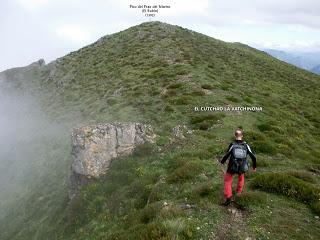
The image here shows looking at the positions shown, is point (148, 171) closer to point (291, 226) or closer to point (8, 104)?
point (291, 226)

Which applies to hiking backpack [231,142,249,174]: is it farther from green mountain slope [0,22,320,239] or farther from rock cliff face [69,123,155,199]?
rock cliff face [69,123,155,199]

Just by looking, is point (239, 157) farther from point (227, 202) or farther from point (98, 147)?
point (98, 147)

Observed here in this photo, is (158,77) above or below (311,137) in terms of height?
above

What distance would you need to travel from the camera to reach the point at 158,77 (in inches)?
1871

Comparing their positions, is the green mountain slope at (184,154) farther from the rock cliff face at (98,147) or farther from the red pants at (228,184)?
the rock cliff face at (98,147)

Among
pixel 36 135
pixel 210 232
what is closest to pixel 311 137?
pixel 210 232

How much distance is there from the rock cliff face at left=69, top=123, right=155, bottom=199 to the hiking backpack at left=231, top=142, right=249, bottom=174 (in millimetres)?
11319

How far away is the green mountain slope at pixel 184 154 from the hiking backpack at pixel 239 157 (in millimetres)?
1726

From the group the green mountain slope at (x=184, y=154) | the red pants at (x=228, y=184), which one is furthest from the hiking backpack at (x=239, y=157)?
the green mountain slope at (x=184, y=154)

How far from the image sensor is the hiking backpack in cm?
1575

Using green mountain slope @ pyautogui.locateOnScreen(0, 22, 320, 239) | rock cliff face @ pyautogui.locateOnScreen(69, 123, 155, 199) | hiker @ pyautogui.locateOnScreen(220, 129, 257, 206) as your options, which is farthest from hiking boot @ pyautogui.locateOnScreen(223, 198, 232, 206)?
rock cliff face @ pyautogui.locateOnScreen(69, 123, 155, 199)

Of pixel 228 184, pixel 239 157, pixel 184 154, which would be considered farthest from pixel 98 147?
pixel 239 157

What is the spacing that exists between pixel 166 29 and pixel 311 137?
51.2 meters

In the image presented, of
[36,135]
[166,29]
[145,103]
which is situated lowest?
[36,135]
